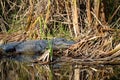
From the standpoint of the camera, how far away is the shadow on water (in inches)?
166

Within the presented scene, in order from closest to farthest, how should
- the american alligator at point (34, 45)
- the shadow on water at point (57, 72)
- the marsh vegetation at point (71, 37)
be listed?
the shadow on water at point (57, 72), the marsh vegetation at point (71, 37), the american alligator at point (34, 45)

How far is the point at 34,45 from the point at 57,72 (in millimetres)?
1331

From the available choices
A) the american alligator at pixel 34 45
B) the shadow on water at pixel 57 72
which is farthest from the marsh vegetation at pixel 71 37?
the american alligator at pixel 34 45

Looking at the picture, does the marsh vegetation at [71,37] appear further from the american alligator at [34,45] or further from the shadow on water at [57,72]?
the american alligator at [34,45]

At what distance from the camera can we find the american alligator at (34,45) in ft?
18.4

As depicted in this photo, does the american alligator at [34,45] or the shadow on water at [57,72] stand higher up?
the american alligator at [34,45]

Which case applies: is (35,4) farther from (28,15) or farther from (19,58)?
(19,58)

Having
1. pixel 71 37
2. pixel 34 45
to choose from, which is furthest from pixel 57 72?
pixel 71 37

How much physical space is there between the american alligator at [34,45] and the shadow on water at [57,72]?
0.47 metres

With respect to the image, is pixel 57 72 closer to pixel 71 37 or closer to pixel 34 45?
pixel 34 45

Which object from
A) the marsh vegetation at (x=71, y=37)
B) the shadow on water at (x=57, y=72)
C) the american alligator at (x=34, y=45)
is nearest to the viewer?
the shadow on water at (x=57, y=72)

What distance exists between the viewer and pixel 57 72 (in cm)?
453

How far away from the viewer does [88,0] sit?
18.3ft

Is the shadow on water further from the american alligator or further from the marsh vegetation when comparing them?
the american alligator
